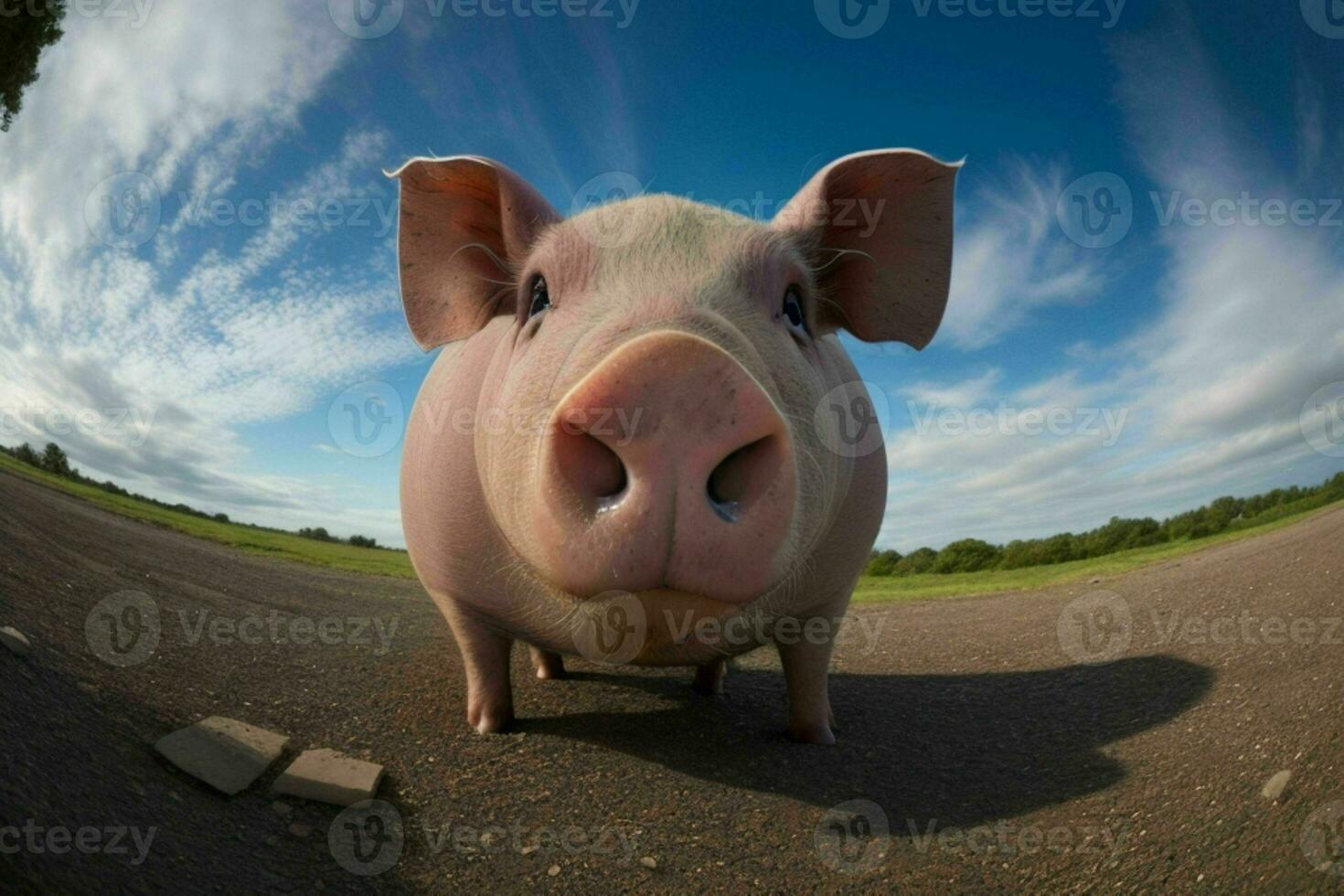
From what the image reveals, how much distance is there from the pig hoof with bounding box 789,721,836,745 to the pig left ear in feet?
8.76

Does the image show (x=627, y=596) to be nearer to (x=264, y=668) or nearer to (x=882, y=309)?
(x=882, y=309)

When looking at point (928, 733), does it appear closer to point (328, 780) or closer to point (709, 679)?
point (709, 679)

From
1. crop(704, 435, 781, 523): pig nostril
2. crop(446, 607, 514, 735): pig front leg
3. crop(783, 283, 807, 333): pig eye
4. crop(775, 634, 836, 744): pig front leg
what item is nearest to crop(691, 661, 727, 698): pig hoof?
crop(775, 634, 836, 744): pig front leg

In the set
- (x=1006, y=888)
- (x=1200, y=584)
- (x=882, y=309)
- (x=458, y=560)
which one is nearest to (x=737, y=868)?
(x=1006, y=888)

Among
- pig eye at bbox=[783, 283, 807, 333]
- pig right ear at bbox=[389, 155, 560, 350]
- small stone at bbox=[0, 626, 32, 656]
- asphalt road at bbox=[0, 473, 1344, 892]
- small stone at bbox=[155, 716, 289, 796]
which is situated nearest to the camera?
asphalt road at bbox=[0, 473, 1344, 892]

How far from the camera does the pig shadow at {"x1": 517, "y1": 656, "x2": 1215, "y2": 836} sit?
13.0ft

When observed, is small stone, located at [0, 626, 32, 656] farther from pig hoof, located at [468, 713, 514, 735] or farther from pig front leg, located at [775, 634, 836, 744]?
A: pig front leg, located at [775, 634, 836, 744]

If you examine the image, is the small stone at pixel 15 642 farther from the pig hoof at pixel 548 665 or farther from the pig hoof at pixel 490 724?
the pig hoof at pixel 548 665

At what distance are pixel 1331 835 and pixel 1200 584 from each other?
5.27 metres

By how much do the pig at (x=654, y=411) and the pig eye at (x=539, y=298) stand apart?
0.9 inches

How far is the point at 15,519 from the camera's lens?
6.64 meters

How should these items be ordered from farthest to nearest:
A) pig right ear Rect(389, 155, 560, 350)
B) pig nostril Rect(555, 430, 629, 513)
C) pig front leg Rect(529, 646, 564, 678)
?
pig front leg Rect(529, 646, 564, 678), pig right ear Rect(389, 155, 560, 350), pig nostril Rect(555, 430, 629, 513)

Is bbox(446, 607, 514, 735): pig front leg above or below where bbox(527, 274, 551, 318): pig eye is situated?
below

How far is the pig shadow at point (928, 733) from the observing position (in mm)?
3971
